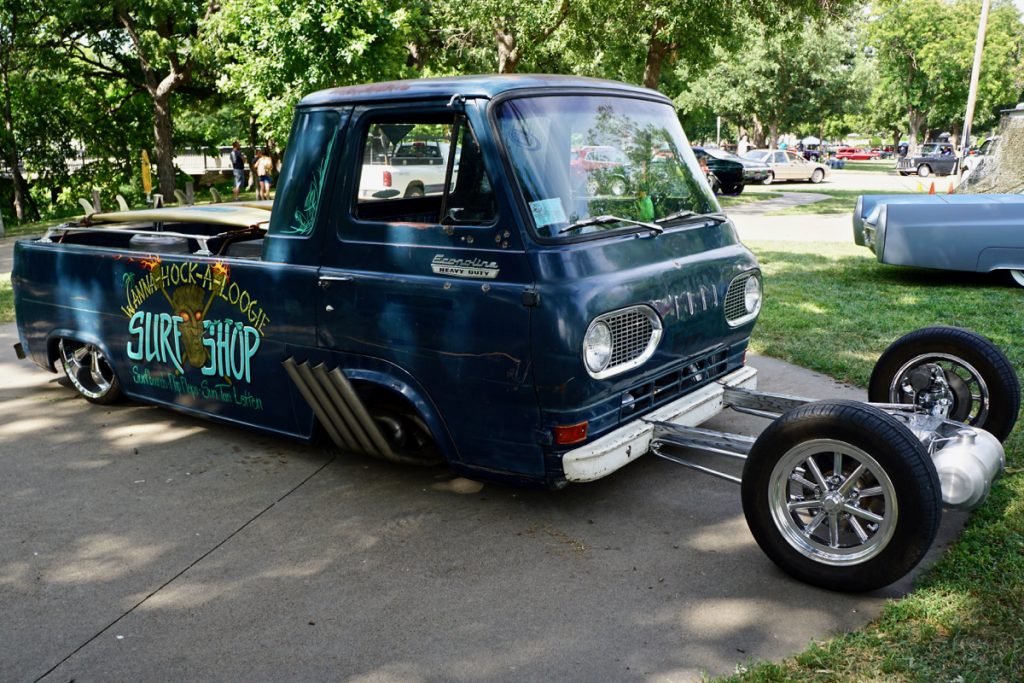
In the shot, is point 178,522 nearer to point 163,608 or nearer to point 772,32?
point 163,608

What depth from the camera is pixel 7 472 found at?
528cm

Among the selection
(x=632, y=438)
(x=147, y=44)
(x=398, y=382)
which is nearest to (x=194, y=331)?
(x=398, y=382)

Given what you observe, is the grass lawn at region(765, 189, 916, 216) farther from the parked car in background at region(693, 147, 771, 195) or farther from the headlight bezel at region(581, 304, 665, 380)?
the headlight bezel at region(581, 304, 665, 380)

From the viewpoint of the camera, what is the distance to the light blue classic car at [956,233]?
32.2 ft

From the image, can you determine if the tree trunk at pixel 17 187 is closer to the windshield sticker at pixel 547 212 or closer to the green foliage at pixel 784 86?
the windshield sticker at pixel 547 212

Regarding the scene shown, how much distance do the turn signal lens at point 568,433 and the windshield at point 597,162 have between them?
861mm

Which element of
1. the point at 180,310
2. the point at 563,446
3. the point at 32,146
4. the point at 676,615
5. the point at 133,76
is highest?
the point at 133,76

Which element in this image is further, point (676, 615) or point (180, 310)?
point (180, 310)

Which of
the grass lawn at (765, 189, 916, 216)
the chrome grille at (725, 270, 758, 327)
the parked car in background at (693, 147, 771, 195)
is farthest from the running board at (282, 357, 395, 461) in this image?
the parked car in background at (693, 147, 771, 195)

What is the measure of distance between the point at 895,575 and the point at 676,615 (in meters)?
0.86

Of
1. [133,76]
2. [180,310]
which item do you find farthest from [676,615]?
[133,76]

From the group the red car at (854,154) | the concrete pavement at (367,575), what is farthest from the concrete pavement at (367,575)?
the red car at (854,154)

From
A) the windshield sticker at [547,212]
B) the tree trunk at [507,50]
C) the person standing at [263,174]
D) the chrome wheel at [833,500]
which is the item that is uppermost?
the tree trunk at [507,50]

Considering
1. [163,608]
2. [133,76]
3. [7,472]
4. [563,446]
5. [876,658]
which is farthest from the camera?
[133,76]
